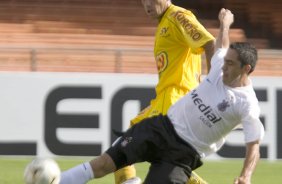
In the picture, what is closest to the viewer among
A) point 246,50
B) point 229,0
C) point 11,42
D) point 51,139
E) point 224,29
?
point 246,50

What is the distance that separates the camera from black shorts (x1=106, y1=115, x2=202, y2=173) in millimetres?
7020

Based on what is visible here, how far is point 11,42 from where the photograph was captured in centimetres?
1870

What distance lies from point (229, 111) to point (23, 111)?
6.63m

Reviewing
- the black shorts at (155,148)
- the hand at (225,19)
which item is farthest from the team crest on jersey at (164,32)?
the black shorts at (155,148)

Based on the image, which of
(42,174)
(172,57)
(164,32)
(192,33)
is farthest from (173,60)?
(42,174)

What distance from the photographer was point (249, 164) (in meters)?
6.54

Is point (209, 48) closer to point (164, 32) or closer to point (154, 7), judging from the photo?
point (164, 32)

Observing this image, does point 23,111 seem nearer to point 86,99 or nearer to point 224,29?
point 86,99

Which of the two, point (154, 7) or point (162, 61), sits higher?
point (154, 7)

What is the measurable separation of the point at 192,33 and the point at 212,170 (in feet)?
15.1

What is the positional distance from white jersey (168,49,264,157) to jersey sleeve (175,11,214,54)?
1.63ft

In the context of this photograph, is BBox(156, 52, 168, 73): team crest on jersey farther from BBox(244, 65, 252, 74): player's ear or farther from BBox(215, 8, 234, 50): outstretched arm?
BBox(244, 65, 252, 74): player's ear

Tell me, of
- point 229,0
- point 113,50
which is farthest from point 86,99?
point 229,0

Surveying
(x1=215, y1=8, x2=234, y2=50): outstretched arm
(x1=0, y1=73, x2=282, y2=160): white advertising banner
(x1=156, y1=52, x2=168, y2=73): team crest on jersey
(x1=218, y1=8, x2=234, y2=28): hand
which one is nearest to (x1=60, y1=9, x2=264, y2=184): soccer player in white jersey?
(x1=215, y1=8, x2=234, y2=50): outstretched arm
